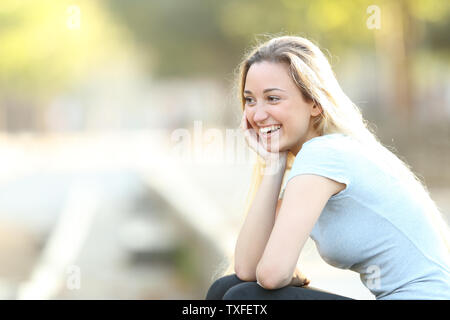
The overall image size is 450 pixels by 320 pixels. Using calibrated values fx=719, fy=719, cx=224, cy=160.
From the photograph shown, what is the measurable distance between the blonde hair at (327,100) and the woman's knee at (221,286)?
0.73 metres

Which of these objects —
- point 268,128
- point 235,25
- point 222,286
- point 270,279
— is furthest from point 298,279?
point 235,25

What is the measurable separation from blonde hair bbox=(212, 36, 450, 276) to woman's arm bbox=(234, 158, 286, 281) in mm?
285

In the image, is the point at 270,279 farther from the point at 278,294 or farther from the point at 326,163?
the point at 326,163

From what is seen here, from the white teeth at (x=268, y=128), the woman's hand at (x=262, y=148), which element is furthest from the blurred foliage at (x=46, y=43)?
the white teeth at (x=268, y=128)

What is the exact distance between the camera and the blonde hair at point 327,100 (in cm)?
270

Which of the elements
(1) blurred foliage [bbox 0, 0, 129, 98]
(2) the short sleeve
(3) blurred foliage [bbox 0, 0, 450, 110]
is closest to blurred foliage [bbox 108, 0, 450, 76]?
(3) blurred foliage [bbox 0, 0, 450, 110]

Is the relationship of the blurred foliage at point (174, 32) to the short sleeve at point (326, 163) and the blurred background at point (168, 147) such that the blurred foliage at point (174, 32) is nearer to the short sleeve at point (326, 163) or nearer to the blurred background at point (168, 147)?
the blurred background at point (168, 147)

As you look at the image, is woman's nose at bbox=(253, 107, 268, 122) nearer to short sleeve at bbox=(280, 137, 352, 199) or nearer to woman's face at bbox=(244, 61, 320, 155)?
woman's face at bbox=(244, 61, 320, 155)

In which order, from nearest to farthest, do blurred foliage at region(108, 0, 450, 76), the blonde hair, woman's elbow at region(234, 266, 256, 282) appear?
1. the blonde hair
2. woman's elbow at region(234, 266, 256, 282)
3. blurred foliage at region(108, 0, 450, 76)

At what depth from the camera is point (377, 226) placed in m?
2.55

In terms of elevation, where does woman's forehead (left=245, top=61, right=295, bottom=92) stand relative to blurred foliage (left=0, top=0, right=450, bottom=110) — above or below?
below

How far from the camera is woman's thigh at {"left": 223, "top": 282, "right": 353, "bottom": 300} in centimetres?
258

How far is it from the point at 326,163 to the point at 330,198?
13cm

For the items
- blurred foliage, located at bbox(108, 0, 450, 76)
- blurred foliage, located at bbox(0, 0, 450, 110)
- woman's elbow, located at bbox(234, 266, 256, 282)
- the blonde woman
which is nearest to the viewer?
the blonde woman
